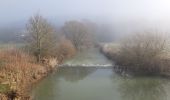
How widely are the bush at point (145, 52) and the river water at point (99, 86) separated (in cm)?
164

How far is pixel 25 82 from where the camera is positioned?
2188cm

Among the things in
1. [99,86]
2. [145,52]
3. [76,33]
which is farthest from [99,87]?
[76,33]

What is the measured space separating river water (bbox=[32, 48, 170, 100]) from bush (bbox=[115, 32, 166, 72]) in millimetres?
1643

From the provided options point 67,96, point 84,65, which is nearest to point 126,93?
point 67,96

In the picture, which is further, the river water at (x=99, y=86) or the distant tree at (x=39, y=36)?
the distant tree at (x=39, y=36)

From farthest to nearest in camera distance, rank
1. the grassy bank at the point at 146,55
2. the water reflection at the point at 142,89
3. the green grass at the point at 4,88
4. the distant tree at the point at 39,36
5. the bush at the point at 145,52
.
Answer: the distant tree at the point at 39,36, the bush at the point at 145,52, the grassy bank at the point at 146,55, the water reflection at the point at 142,89, the green grass at the point at 4,88

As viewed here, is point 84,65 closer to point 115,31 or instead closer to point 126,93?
point 126,93

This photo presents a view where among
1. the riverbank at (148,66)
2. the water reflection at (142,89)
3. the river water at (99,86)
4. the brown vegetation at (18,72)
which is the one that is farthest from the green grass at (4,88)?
the riverbank at (148,66)

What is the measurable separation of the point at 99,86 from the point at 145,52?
292 inches

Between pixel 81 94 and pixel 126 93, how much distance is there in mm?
3156

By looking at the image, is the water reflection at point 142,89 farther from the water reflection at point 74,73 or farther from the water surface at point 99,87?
the water reflection at point 74,73

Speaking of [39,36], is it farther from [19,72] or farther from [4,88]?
[4,88]

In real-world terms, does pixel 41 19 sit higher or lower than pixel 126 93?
higher

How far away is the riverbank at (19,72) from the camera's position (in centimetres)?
1741
